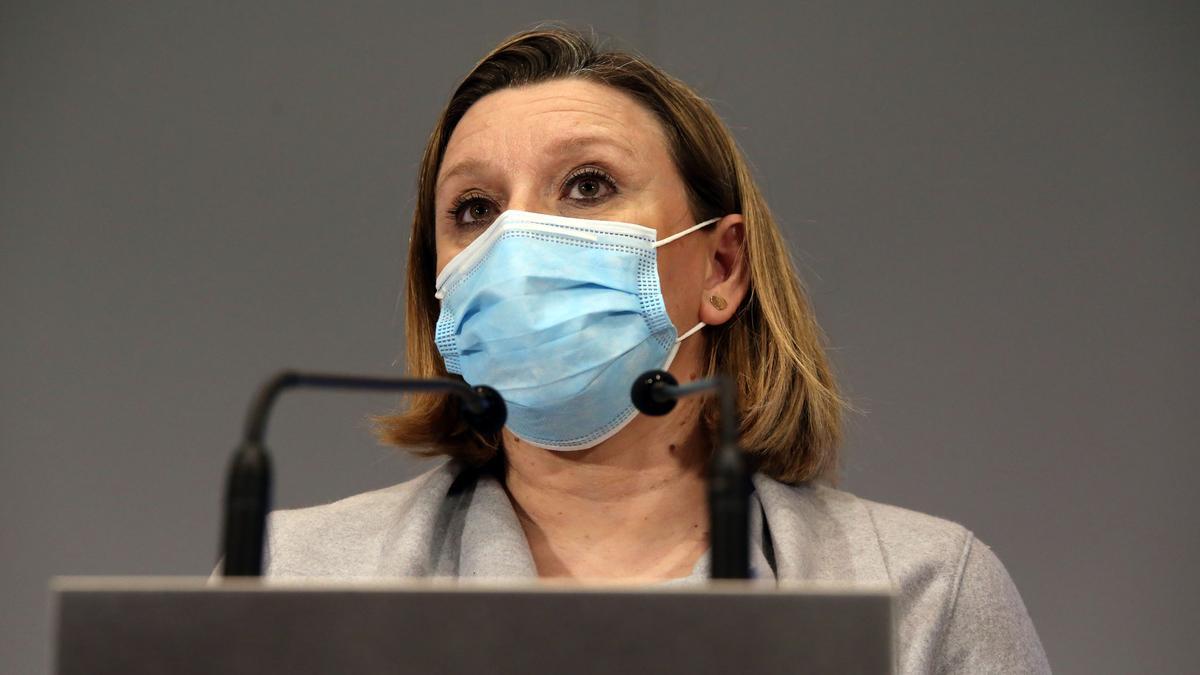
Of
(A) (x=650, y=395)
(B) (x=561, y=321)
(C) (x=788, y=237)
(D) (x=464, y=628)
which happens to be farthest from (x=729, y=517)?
(C) (x=788, y=237)

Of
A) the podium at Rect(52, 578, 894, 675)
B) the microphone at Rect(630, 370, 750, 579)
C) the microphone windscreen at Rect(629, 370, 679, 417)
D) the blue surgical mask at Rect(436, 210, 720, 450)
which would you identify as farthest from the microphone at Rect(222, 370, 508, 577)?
the blue surgical mask at Rect(436, 210, 720, 450)

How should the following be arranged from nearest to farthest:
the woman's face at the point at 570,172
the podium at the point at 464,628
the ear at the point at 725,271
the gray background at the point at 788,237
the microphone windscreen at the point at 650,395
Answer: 1. the podium at the point at 464,628
2. the microphone windscreen at the point at 650,395
3. the woman's face at the point at 570,172
4. the ear at the point at 725,271
5. the gray background at the point at 788,237

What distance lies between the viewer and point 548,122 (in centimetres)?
180

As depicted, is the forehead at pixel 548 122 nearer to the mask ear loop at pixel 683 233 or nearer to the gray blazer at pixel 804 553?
the mask ear loop at pixel 683 233

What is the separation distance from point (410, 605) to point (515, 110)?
1142 millimetres

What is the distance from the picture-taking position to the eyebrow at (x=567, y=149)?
1.77m

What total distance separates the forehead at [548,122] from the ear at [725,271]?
0.52 feet

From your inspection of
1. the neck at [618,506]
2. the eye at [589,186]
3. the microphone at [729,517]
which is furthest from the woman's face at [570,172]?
the microphone at [729,517]

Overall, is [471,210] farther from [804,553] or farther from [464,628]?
[464,628]

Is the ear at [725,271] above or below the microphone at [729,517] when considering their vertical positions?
above

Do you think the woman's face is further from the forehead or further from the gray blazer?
the gray blazer

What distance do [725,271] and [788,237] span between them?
2.60 ft

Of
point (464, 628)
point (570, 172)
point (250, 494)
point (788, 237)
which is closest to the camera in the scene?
point (464, 628)

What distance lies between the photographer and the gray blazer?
1.64m
